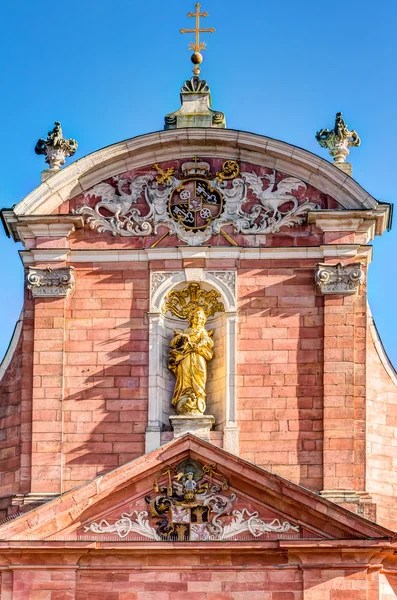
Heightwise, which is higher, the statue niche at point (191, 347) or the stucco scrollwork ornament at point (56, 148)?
the stucco scrollwork ornament at point (56, 148)

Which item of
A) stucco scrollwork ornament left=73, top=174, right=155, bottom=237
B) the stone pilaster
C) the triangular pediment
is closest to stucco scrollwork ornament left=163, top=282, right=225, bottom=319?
stucco scrollwork ornament left=73, top=174, right=155, bottom=237

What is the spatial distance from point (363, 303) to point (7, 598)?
6.35 metres

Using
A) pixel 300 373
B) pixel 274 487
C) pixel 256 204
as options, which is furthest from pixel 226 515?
pixel 256 204

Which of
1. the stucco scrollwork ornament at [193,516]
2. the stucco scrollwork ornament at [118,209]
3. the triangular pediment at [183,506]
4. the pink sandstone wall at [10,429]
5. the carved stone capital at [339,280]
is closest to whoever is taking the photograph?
the triangular pediment at [183,506]

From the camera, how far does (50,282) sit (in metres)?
29.0

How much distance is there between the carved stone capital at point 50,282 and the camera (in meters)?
28.9

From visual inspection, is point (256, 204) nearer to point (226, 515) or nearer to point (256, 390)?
point (256, 390)

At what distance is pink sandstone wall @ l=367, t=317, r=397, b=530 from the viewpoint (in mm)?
28078

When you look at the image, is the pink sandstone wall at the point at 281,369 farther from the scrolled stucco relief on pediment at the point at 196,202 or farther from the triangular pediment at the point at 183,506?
the triangular pediment at the point at 183,506

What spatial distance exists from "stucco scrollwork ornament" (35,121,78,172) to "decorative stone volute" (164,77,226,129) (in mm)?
1420

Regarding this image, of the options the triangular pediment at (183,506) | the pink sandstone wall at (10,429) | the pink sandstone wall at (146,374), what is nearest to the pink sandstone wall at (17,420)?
the pink sandstone wall at (10,429)

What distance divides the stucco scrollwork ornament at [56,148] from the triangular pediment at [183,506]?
480 cm

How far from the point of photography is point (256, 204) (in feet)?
95.9

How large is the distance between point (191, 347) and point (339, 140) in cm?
369
